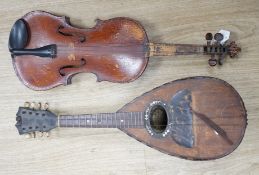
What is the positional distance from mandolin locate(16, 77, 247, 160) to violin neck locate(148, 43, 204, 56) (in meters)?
0.13

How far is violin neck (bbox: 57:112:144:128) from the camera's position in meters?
1.60

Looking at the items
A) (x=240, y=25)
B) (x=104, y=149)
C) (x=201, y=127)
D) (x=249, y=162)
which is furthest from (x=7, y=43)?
(x=249, y=162)

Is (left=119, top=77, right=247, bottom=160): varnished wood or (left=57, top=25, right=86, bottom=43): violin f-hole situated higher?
(left=57, top=25, right=86, bottom=43): violin f-hole

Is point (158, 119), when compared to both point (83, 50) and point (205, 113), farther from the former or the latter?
point (83, 50)

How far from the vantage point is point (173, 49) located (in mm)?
1593

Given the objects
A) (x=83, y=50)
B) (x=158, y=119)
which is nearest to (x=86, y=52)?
(x=83, y=50)

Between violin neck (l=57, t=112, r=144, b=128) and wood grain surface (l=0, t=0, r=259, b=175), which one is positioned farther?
wood grain surface (l=0, t=0, r=259, b=175)

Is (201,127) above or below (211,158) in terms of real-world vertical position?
above

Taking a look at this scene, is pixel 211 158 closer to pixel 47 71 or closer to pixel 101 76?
pixel 101 76

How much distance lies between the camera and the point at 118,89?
1.75 m

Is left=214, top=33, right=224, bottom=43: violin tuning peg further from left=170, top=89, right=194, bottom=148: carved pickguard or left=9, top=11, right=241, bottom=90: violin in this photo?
left=170, top=89, right=194, bottom=148: carved pickguard

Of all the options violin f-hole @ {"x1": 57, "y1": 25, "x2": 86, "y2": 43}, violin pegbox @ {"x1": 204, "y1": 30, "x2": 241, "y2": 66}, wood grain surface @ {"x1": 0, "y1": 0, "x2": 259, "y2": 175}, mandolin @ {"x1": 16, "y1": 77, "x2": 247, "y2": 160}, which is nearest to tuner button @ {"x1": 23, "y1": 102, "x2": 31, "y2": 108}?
mandolin @ {"x1": 16, "y1": 77, "x2": 247, "y2": 160}

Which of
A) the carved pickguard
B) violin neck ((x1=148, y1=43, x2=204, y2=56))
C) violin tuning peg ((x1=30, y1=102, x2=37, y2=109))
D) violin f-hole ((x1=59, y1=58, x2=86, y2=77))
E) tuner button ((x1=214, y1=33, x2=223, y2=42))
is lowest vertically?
the carved pickguard

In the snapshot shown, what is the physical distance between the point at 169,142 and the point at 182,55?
0.39m
